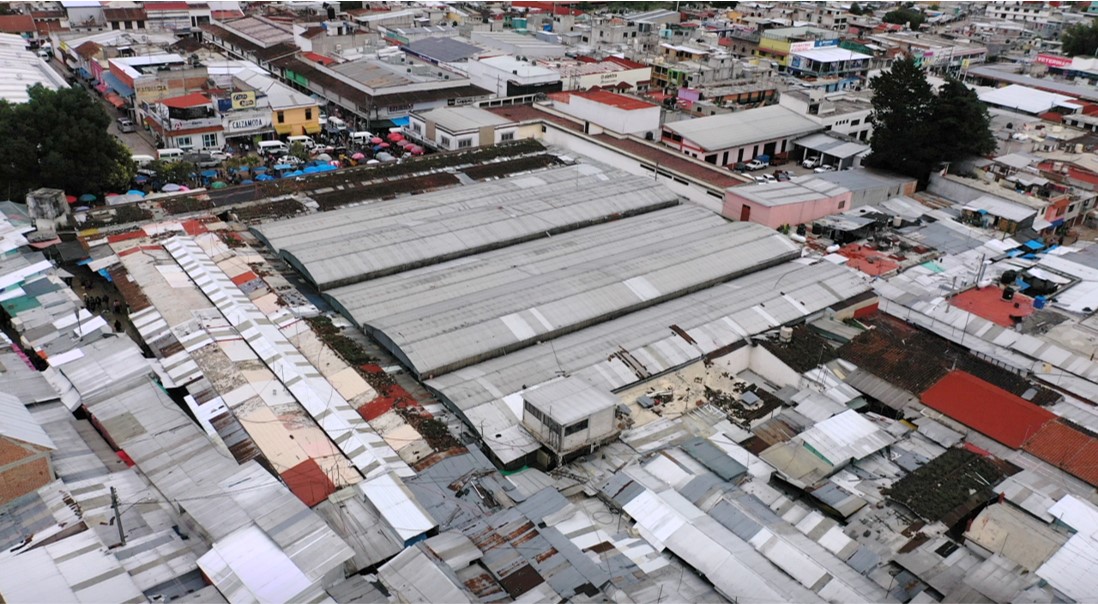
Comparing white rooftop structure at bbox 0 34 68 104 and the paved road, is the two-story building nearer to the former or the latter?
the paved road

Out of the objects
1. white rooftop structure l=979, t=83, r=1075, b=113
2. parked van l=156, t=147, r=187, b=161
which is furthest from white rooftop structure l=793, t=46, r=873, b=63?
parked van l=156, t=147, r=187, b=161

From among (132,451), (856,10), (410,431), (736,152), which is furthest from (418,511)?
(856,10)

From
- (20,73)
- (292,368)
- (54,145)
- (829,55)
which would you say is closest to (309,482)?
(292,368)

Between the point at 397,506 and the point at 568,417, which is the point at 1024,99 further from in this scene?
Result: the point at 397,506

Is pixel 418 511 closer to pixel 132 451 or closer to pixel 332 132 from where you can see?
pixel 132 451

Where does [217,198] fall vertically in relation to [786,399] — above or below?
above
